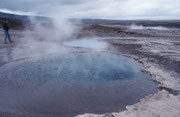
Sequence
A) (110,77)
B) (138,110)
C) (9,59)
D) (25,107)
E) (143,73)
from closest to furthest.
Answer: (138,110) < (25,107) < (110,77) < (143,73) < (9,59)

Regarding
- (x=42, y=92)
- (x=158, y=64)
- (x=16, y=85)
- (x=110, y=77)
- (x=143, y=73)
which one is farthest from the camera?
(x=158, y=64)

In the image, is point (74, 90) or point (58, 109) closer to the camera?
point (58, 109)

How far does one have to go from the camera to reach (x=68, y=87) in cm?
427

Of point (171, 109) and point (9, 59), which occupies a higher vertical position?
point (9, 59)

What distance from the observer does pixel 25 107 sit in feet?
10.9

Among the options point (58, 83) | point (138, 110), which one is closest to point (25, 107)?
point (58, 83)

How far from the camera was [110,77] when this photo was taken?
4980 mm

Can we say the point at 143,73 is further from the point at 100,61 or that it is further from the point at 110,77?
the point at 100,61

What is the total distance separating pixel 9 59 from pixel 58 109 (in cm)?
451

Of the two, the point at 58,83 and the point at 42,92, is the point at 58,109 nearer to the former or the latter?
the point at 42,92

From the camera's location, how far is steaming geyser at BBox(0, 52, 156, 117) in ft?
10.9

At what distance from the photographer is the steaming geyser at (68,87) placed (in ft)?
10.9

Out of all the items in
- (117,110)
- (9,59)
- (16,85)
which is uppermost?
(9,59)

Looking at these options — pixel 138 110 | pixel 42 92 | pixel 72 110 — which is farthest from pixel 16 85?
pixel 138 110
